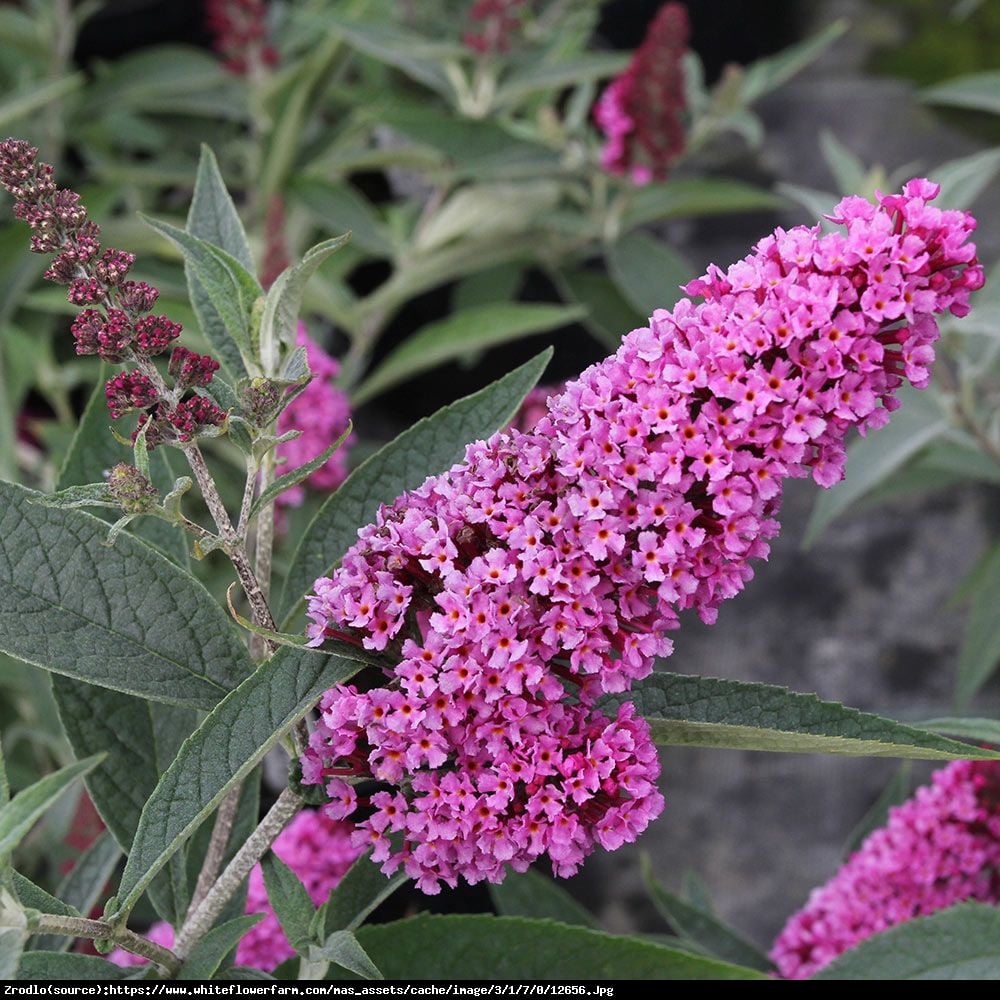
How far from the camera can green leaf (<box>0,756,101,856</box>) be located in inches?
27.2

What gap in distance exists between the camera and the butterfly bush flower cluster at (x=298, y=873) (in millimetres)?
1175

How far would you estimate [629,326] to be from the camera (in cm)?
228

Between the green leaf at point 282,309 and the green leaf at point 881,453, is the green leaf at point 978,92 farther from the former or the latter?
the green leaf at point 282,309

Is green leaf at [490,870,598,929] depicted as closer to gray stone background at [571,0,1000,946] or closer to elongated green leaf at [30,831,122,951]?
elongated green leaf at [30,831,122,951]

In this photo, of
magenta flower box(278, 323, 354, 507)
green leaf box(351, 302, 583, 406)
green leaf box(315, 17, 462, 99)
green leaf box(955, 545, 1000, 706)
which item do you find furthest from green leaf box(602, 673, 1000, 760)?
green leaf box(315, 17, 462, 99)

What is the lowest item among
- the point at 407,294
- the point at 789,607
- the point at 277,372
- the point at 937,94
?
the point at 789,607

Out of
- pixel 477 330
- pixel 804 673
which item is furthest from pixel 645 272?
pixel 804 673

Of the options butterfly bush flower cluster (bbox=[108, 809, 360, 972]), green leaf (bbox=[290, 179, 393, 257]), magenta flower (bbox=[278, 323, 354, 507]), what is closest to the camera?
butterfly bush flower cluster (bbox=[108, 809, 360, 972])

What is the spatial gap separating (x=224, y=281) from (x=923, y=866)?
87 cm

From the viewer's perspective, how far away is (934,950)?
1033mm

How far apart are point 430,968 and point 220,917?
188 mm

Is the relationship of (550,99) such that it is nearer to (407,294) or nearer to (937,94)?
(407,294)

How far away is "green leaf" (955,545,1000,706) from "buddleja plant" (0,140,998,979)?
0.98 metres
